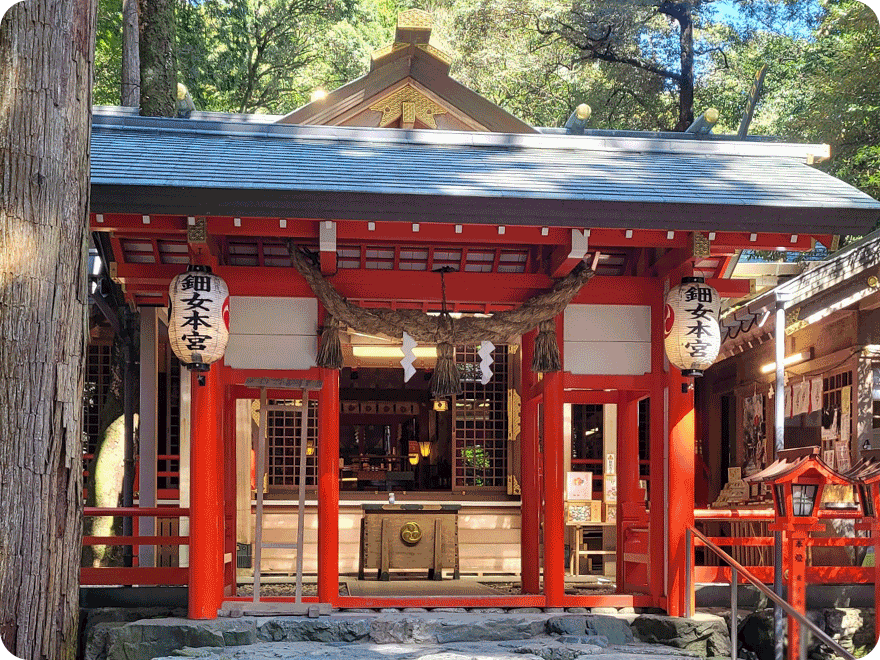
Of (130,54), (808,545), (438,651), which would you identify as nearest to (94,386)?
(130,54)

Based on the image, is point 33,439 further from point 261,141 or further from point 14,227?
point 261,141

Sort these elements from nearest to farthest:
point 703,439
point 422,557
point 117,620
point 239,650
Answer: point 239,650, point 117,620, point 422,557, point 703,439

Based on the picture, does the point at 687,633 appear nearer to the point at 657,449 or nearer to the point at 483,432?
the point at 657,449

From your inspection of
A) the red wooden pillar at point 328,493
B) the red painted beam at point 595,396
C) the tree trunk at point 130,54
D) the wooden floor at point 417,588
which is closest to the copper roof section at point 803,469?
the red painted beam at point 595,396

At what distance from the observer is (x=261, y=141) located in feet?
30.6

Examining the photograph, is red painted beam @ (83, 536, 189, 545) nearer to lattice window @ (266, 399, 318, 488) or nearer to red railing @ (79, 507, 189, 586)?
red railing @ (79, 507, 189, 586)

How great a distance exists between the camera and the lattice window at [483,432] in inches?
555

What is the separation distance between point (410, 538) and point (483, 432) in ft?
10.2

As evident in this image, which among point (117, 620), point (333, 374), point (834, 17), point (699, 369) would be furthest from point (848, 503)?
point (834, 17)

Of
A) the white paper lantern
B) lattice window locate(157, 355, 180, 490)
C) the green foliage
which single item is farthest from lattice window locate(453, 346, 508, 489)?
the green foliage

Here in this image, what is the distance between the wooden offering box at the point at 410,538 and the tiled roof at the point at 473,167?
4445mm

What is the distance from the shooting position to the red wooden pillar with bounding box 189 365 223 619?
808 centimetres

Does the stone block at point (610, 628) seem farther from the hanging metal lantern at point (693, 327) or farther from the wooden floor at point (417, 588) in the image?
the hanging metal lantern at point (693, 327)

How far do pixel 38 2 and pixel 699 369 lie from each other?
18.5 ft
